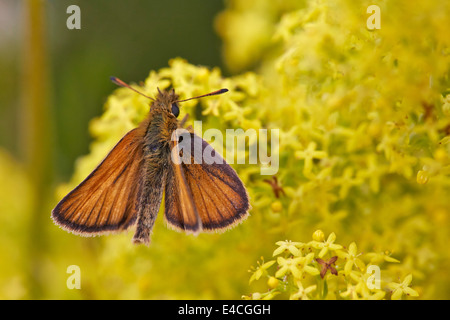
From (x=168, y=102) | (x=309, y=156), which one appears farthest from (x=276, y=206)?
(x=168, y=102)

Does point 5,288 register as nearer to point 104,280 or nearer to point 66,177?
point 104,280

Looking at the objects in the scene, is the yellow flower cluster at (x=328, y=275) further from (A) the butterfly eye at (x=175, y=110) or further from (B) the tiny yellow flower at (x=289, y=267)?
(A) the butterfly eye at (x=175, y=110)

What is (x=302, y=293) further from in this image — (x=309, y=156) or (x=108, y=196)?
(x=108, y=196)

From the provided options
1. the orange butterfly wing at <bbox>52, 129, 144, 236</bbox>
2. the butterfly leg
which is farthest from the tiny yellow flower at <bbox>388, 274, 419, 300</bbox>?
the orange butterfly wing at <bbox>52, 129, 144, 236</bbox>

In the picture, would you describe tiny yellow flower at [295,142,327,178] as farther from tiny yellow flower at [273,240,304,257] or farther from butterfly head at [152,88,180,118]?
butterfly head at [152,88,180,118]

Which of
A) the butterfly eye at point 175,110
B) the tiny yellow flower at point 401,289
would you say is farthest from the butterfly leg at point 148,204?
the tiny yellow flower at point 401,289

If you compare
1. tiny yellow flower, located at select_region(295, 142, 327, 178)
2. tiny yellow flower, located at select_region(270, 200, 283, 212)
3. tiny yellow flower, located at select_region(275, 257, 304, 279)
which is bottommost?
tiny yellow flower, located at select_region(275, 257, 304, 279)
